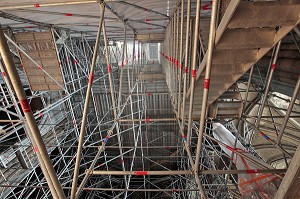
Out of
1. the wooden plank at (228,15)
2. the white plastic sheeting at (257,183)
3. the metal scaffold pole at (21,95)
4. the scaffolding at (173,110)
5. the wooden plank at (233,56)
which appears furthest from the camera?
the white plastic sheeting at (257,183)

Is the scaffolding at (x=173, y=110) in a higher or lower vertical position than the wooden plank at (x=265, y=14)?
lower

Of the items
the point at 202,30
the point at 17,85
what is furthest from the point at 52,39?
the point at 17,85

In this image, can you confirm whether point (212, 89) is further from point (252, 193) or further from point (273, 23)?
point (252, 193)

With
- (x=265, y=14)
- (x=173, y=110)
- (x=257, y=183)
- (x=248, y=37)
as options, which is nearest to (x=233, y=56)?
(x=248, y=37)

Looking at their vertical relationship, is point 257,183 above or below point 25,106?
below

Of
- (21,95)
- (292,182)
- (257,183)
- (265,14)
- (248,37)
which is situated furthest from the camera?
(257,183)

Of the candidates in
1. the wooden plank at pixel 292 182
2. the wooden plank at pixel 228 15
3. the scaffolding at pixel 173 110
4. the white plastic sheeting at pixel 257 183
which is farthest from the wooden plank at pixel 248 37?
the white plastic sheeting at pixel 257 183

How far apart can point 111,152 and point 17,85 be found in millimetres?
11643

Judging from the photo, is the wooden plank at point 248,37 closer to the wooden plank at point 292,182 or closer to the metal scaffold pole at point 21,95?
the wooden plank at point 292,182

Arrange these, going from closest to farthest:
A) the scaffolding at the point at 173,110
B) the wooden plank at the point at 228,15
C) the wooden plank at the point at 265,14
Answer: the wooden plank at the point at 228,15 < the wooden plank at the point at 265,14 < the scaffolding at the point at 173,110

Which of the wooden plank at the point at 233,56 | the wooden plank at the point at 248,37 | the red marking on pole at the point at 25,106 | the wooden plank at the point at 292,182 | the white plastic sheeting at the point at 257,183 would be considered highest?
the wooden plank at the point at 248,37

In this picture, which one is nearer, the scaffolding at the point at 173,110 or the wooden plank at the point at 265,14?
the wooden plank at the point at 265,14

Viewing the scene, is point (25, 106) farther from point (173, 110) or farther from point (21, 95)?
point (173, 110)

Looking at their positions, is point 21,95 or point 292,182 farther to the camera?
point 292,182
